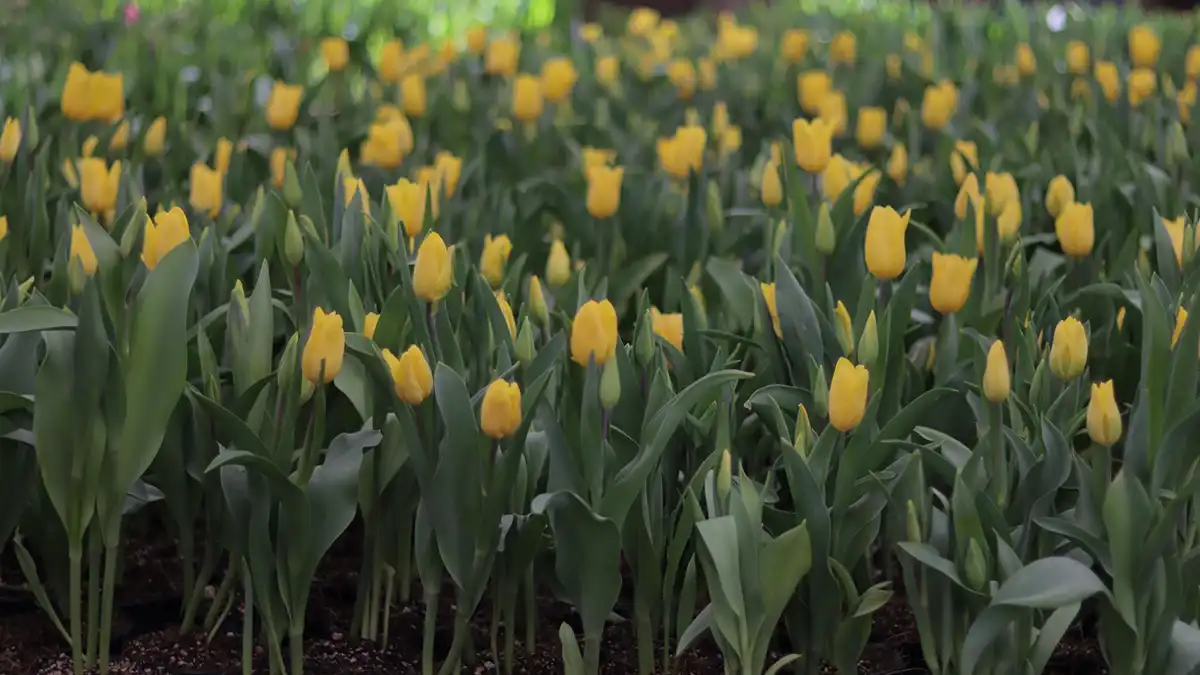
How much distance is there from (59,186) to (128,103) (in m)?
1.20

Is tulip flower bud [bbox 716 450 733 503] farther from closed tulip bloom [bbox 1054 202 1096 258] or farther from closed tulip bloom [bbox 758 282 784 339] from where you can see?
closed tulip bloom [bbox 1054 202 1096 258]

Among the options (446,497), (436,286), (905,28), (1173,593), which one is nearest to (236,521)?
(446,497)

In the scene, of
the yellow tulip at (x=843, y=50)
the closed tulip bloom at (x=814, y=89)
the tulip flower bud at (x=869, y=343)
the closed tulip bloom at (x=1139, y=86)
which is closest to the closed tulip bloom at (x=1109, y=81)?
the closed tulip bloom at (x=1139, y=86)

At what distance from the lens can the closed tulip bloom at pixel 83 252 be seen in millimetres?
1739

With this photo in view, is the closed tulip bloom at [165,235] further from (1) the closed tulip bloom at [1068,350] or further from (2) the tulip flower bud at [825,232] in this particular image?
(1) the closed tulip bloom at [1068,350]

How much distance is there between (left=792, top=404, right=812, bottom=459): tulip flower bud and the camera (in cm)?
161

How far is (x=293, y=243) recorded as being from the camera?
76.5 inches

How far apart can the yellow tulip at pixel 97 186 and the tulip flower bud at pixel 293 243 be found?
0.40m

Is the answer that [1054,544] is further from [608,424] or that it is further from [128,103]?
[128,103]

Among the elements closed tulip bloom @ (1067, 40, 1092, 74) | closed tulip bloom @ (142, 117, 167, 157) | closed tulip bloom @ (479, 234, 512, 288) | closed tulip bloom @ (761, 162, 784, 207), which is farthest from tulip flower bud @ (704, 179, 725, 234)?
closed tulip bloom @ (1067, 40, 1092, 74)

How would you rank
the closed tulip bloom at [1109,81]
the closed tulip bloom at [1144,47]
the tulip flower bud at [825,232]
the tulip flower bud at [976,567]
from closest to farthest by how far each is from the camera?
1. the tulip flower bud at [976,567]
2. the tulip flower bud at [825,232]
3. the closed tulip bloom at [1109,81]
4. the closed tulip bloom at [1144,47]

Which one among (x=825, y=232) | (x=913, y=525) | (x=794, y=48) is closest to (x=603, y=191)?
(x=825, y=232)

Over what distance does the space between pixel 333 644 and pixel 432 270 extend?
0.59m

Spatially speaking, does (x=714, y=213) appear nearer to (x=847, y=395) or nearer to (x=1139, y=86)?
(x=847, y=395)
